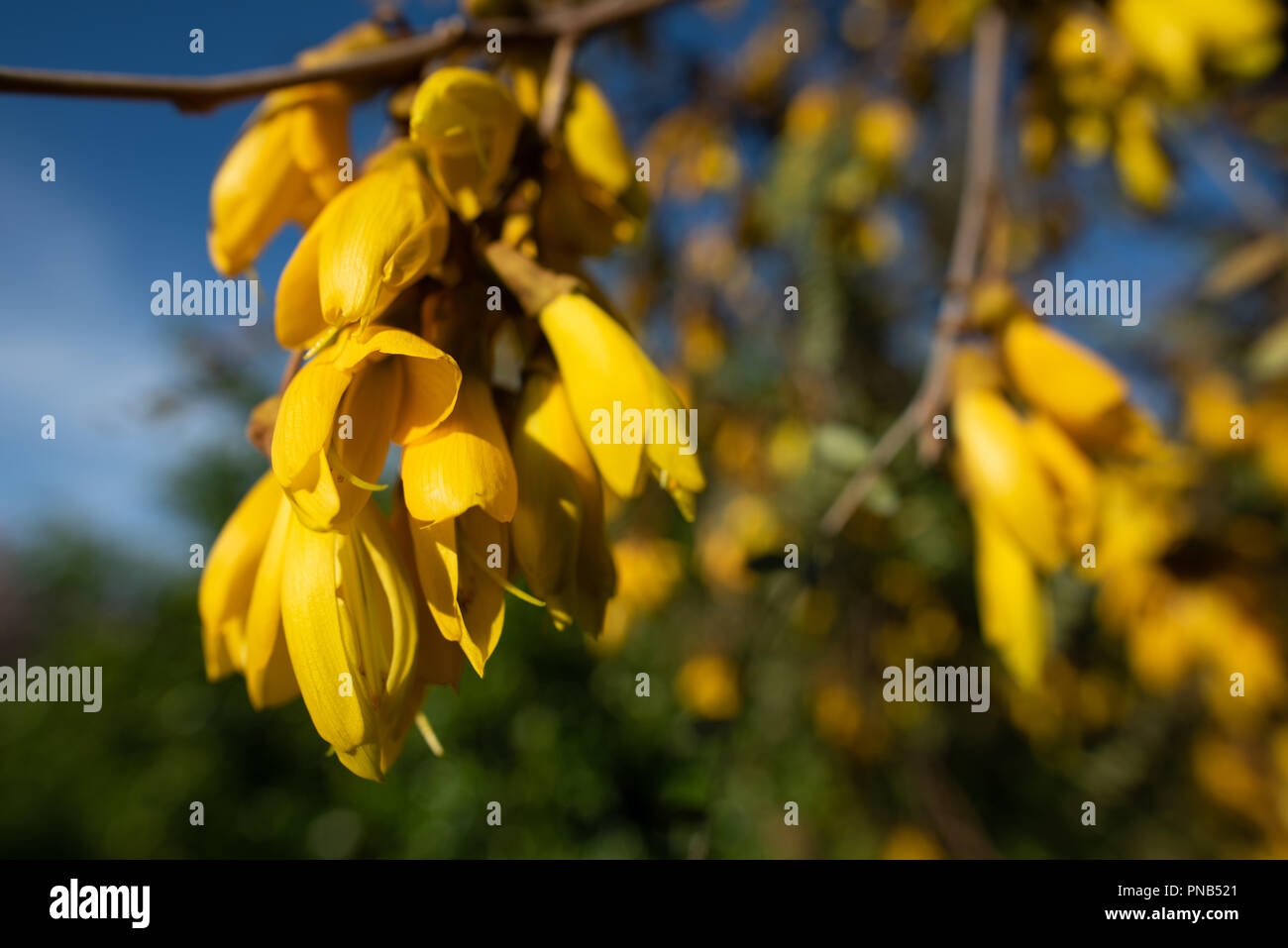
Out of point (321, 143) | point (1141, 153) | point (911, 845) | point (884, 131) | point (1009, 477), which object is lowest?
point (911, 845)

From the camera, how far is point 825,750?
1.69 m

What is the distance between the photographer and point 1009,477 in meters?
0.57

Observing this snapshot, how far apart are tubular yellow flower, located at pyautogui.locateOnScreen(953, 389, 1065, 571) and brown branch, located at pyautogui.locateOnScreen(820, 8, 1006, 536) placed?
0.15ft

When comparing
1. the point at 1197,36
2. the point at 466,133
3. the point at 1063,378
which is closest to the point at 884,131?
the point at 1197,36

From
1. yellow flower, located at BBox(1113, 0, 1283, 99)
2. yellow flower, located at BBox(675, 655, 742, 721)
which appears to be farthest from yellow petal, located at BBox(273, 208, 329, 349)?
yellow flower, located at BBox(675, 655, 742, 721)

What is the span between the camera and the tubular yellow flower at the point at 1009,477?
22.0 inches

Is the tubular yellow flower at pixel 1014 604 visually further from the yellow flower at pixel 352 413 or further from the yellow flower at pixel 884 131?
the yellow flower at pixel 884 131

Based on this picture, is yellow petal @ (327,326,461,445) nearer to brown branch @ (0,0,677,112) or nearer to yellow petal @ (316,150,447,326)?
yellow petal @ (316,150,447,326)

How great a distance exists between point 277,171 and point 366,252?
0.15m

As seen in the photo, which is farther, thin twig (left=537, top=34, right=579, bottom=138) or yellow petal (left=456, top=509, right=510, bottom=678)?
thin twig (left=537, top=34, right=579, bottom=138)

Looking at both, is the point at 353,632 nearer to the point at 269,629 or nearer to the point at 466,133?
the point at 269,629

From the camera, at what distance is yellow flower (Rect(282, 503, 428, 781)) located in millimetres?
324

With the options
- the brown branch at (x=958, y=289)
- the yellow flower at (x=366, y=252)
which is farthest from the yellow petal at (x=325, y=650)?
the brown branch at (x=958, y=289)

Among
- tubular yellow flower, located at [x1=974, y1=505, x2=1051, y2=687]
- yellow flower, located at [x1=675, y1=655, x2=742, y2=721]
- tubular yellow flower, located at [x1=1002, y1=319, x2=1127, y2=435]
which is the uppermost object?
tubular yellow flower, located at [x1=1002, y1=319, x2=1127, y2=435]
